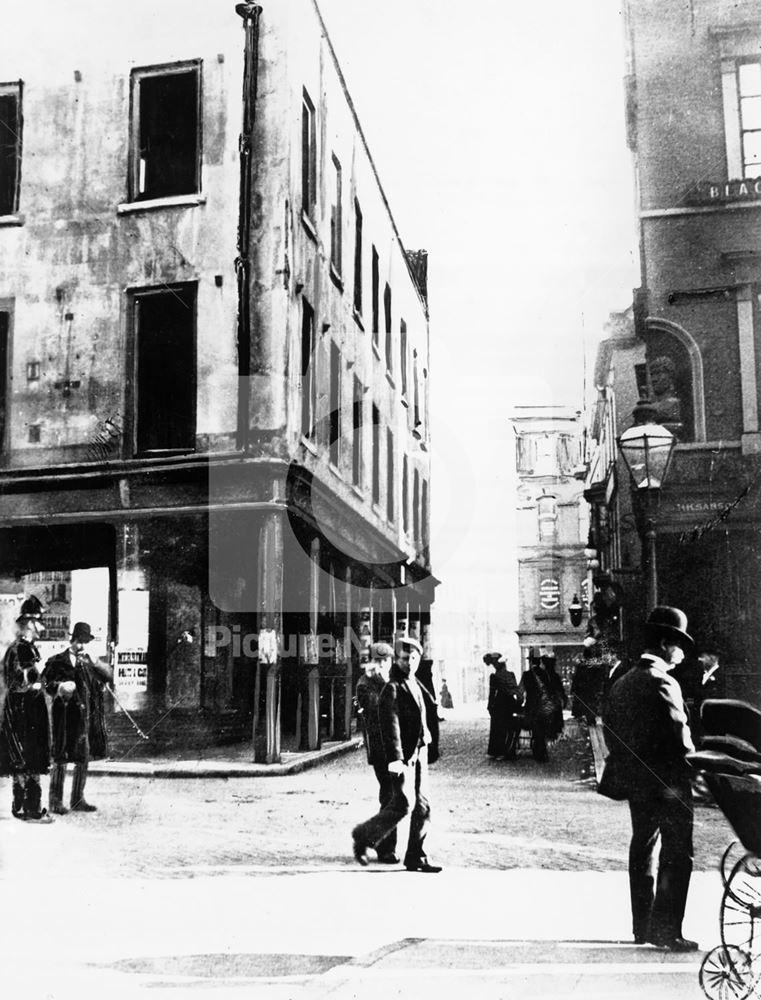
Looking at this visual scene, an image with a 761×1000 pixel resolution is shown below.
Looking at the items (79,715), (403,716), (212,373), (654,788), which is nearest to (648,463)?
(654,788)

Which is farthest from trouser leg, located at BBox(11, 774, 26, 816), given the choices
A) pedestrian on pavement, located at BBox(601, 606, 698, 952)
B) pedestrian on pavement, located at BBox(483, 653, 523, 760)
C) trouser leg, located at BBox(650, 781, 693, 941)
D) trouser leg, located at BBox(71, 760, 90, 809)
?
trouser leg, located at BBox(650, 781, 693, 941)

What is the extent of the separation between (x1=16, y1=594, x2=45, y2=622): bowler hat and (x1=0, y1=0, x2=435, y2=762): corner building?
74 millimetres

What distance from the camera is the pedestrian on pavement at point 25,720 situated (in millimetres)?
4215

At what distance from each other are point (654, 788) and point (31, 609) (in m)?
2.68

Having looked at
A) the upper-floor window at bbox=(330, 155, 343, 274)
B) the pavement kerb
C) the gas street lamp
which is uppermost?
the upper-floor window at bbox=(330, 155, 343, 274)

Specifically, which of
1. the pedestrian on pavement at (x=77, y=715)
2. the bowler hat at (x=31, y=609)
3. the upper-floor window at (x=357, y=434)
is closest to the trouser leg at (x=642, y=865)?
the upper-floor window at (x=357, y=434)

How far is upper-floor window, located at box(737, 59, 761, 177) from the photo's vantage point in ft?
13.1

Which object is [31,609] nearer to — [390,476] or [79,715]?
[79,715]

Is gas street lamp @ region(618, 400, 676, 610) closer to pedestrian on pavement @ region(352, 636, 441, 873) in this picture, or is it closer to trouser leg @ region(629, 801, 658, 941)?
trouser leg @ region(629, 801, 658, 941)

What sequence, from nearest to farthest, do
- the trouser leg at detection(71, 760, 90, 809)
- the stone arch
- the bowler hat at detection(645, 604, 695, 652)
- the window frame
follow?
the bowler hat at detection(645, 604, 695, 652)
the stone arch
the trouser leg at detection(71, 760, 90, 809)
the window frame

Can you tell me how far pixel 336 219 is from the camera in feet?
13.8

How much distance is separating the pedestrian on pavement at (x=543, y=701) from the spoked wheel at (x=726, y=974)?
850mm

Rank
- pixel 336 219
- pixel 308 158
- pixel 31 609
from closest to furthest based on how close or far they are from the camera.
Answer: pixel 308 158
pixel 336 219
pixel 31 609

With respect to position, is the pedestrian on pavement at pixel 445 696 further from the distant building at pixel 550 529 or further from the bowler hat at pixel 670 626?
the bowler hat at pixel 670 626
